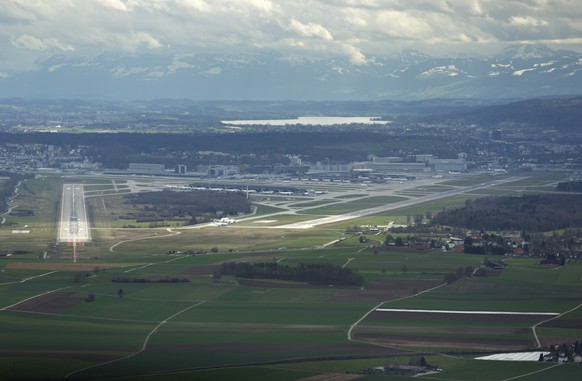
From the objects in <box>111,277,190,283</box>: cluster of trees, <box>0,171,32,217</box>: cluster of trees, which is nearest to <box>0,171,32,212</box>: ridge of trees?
<box>0,171,32,217</box>: cluster of trees

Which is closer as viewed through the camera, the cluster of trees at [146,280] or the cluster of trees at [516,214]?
the cluster of trees at [146,280]

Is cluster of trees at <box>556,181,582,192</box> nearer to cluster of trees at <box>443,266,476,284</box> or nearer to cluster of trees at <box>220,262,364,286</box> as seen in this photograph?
cluster of trees at <box>443,266,476,284</box>

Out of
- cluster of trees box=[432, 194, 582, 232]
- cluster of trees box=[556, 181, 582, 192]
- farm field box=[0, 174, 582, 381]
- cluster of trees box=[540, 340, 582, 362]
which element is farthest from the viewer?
cluster of trees box=[556, 181, 582, 192]

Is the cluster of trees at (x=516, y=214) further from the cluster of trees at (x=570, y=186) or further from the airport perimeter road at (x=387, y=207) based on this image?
the cluster of trees at (x=570, y=186)

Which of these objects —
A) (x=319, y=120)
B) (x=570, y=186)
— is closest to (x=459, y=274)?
(x=570, y=186)

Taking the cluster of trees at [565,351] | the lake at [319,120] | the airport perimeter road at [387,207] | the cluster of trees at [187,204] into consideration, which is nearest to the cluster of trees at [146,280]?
the cluster of trees at [565,351]

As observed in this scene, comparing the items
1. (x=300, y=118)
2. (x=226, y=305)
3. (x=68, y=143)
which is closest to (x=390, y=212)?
(x=226, y=305)

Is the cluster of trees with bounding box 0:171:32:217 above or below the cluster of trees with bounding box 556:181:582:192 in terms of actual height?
above
